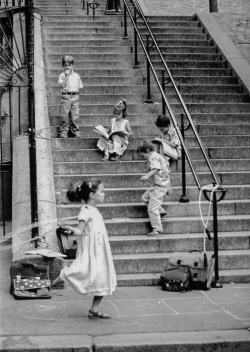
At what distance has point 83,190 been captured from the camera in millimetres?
8422

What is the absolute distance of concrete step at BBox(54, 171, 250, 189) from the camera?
11609mm

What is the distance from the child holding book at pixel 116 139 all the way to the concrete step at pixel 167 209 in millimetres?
1174

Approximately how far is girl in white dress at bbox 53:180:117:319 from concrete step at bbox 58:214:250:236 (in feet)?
7.11

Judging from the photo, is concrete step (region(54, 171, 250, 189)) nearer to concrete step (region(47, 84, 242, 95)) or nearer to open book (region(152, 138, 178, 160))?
open book (region(152, 138, 178, 160))

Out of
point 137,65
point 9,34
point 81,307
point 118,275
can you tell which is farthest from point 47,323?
point 9,34

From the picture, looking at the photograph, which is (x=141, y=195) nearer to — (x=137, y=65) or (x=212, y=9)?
(x=137, y=65)

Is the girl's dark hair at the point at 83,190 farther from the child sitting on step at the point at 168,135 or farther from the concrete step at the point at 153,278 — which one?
the child sitting on step at the point at 168,135

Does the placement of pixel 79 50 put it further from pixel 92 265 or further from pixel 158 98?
pixel 92 265

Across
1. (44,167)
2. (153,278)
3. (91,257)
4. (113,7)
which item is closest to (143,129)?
(44,167)

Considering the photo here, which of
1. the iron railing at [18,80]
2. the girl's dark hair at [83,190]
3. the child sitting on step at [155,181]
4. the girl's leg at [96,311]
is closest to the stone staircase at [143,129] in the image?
the child sitting on step at [155,181]

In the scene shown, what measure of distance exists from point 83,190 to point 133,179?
3.40 m

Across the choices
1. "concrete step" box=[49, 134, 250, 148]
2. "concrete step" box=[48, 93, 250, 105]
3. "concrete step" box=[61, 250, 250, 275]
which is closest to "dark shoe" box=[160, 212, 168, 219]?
"concrete step" box=[61, 250, 250, 275]

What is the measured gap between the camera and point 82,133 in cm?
1308

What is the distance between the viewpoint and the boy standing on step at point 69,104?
42.0 ft
